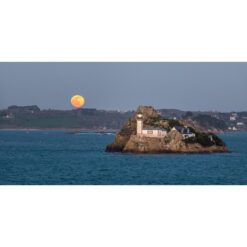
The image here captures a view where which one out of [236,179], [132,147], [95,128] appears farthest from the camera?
[132,147]

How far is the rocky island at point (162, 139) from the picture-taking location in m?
31.7

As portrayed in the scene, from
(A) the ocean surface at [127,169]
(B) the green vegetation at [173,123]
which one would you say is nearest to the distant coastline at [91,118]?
(B) the green vegetation at [173,123]

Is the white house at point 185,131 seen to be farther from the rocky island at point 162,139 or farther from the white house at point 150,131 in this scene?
the white house at point 150,131

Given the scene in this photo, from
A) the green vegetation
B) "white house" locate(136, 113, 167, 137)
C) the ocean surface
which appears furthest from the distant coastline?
"white house" locate(136, 113, 167, 137)

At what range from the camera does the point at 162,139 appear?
108ft

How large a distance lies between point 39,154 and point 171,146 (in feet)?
27.5

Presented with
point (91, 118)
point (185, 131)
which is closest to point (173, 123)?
point (185, 131)

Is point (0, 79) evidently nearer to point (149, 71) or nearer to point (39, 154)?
point (149, 71)

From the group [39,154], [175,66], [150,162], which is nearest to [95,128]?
[150,162]

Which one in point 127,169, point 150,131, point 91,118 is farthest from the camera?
point 150,131

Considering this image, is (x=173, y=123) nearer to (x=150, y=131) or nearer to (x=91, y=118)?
(x=150, y=131)

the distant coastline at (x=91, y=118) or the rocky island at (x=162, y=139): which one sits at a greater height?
the distant coastline at (x=91, y=118)

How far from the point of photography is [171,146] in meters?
32.6

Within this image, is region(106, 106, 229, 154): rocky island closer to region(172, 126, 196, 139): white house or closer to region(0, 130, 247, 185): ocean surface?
region(172, 126, 196, 139): white house
